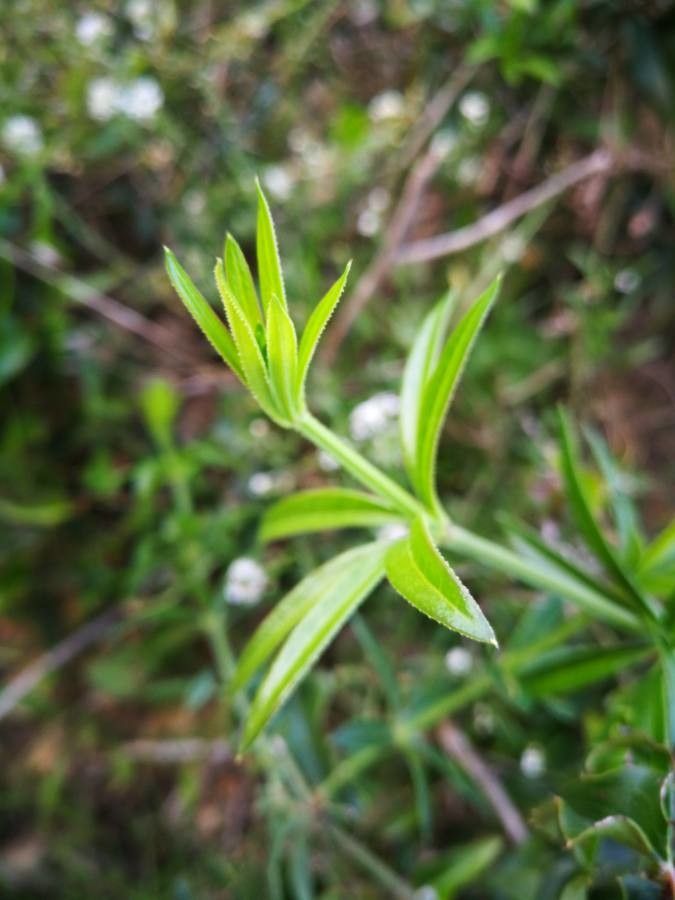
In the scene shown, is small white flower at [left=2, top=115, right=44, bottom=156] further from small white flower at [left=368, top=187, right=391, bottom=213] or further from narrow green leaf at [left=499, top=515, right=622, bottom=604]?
narrow green leaf at [left=499, top=515, right=622, bottom=604]

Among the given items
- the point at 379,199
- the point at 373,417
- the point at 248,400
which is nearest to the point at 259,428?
the point at 248,400

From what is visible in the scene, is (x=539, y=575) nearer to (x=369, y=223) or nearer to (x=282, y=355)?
(x=282, y=355)

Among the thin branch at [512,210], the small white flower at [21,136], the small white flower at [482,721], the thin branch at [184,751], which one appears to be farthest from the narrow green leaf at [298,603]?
the small white flower at [21,136]

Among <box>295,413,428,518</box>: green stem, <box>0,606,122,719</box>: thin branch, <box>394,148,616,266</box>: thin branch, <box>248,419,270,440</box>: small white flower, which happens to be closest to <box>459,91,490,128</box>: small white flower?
<box>394,148,616,266</box>: thin branch

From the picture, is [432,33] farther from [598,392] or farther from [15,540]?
[15,540]

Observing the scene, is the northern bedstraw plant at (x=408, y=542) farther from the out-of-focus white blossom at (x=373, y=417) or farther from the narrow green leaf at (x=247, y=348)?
the out-of-focus white blossom at (x=373, y=417)

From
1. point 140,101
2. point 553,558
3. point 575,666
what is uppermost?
point 140,101
